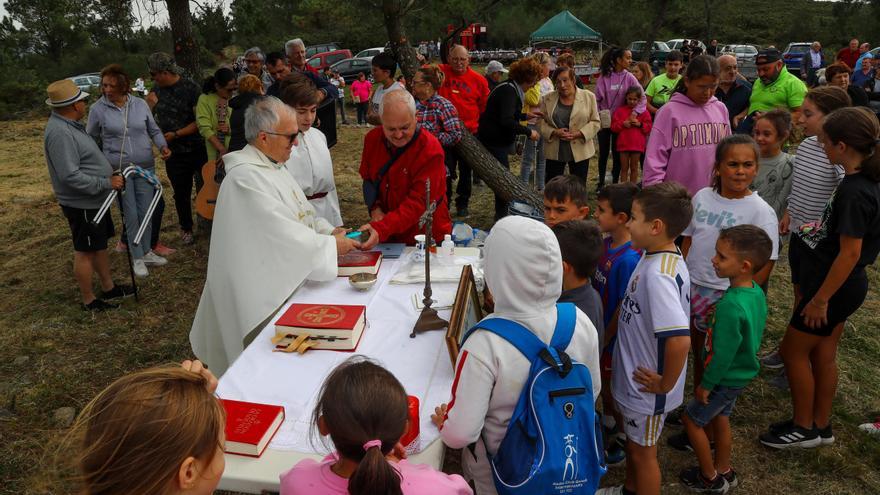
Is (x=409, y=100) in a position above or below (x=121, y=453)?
above

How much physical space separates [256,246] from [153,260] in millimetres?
3570

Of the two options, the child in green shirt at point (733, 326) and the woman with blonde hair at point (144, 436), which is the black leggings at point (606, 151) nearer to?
the child in green shirt at point (733, 326)

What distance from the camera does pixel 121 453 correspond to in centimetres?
121

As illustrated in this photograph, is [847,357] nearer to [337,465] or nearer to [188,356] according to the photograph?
[337,465]

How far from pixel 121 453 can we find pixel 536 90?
279 inches

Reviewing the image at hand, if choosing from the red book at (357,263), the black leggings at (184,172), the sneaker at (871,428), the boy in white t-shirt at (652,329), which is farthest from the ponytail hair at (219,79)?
the sneaker at (871,428)

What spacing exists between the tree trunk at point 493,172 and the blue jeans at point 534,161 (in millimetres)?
1006

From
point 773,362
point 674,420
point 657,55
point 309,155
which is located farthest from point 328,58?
point 674,420

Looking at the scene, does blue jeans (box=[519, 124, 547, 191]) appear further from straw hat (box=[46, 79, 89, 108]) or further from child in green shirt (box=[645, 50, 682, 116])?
straw hat (box=[46, 79, 89, 108])

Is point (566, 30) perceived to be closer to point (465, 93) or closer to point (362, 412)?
point (465, 93)

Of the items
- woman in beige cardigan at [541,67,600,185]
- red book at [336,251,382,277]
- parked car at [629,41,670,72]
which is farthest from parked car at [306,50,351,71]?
red book at [336,251,382,277]

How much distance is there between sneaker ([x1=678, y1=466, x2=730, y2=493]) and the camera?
281 cm

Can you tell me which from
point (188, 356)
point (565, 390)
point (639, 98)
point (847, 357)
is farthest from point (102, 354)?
point (639, 98)

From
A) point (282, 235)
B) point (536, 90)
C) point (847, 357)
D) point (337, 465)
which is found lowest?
point (847, 357)
